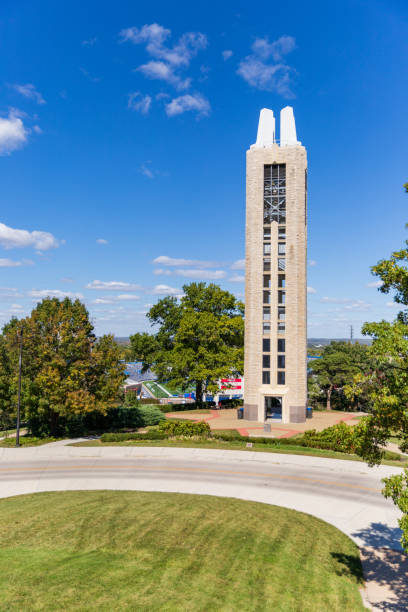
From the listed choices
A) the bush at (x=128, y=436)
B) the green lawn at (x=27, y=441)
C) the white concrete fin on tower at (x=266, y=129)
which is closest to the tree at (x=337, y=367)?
the bush at (x=128, y=436)

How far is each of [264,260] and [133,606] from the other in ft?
130

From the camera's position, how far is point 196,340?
54875mm

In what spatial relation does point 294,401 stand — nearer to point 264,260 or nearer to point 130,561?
point 264,260

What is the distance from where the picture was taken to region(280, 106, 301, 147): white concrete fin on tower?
48.2 meters

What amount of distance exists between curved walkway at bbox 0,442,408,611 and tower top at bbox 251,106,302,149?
34.4 m

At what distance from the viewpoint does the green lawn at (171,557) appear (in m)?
12.4

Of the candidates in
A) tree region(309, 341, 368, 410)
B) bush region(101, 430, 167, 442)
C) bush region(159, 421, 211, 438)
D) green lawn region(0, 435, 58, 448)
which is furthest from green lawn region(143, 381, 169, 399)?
bush region(101, 430, 167, 442)

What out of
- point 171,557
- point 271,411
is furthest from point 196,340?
point 171,557

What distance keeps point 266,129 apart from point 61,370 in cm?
3511

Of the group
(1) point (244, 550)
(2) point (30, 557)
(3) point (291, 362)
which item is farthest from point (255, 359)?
(2) point (30, 557)

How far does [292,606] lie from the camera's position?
12.6 m

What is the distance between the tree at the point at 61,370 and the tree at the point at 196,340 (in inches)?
574

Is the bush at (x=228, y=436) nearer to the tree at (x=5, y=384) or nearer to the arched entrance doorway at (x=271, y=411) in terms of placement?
the arched entrance doorway at (x=271, y=411)

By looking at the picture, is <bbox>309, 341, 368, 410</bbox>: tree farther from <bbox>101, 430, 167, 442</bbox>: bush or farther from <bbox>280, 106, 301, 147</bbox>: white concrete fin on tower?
<bbox>280, 106, 301, 147</bbox>: white concrete fin on tower
